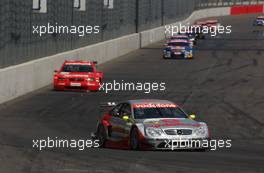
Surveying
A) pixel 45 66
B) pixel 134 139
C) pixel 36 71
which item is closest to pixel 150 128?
pixel 134 139

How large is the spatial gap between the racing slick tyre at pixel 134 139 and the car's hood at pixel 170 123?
0.87 ft

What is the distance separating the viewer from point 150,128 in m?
18.4

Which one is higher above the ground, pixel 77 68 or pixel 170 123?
pixel 170 123

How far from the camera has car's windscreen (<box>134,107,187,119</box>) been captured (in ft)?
62.9

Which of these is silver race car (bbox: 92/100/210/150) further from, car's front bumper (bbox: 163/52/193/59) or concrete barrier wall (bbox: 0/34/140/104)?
car's front bumper (bbox: 163/52/193/59)

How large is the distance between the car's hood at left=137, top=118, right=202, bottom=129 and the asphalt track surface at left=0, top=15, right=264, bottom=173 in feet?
1.96

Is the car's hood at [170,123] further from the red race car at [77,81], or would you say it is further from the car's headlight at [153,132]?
the red race car at [77,81]

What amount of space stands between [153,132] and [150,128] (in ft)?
0.36

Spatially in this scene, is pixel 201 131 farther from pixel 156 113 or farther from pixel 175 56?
pixel 175 56

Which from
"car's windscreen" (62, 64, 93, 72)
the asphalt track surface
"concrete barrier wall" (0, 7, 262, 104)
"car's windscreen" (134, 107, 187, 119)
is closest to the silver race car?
"car's windscreen" (134, 107, 187, 119)

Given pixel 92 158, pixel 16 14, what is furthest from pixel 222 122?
pixel 16 14

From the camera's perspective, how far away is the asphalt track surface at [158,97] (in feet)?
50.6

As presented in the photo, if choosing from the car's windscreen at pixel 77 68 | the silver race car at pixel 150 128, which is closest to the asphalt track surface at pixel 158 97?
the silver race car at pixel 150 128

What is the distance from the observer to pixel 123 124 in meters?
19.4
